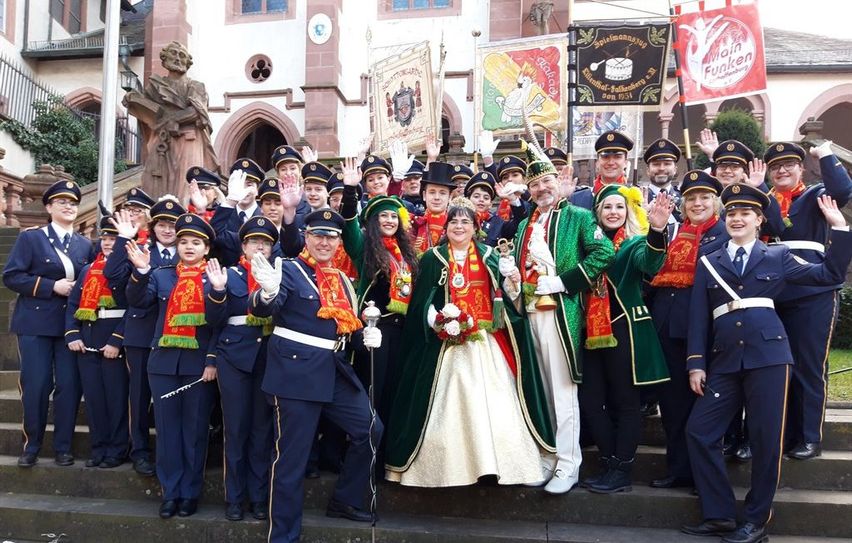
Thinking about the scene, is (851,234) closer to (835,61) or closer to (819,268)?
(819,268)

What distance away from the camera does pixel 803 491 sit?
5.48 meters

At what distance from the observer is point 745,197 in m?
5.03

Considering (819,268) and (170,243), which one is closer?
(819,268)

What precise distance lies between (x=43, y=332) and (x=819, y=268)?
19.0 feet

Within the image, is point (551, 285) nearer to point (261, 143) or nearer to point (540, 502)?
point (540, 502)

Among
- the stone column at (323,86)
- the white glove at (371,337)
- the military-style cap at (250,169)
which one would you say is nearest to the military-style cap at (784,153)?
the white glove at (371,337)

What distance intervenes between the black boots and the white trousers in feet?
0.54

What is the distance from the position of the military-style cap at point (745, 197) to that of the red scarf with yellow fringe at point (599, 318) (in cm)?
100

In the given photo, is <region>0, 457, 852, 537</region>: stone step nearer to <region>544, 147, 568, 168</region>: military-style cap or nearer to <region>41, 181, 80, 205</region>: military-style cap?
<region>41, 181, 80, 205</region>: military-style cap

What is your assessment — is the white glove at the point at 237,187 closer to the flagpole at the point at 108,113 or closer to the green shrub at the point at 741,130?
the flagpole at the point at 108,113

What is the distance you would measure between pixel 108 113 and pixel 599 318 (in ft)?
20.8

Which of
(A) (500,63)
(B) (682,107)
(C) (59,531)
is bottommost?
(C) (59,531)

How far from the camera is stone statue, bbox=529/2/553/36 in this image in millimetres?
20344

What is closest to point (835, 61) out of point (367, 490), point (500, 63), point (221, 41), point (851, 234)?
point (500, 63)
